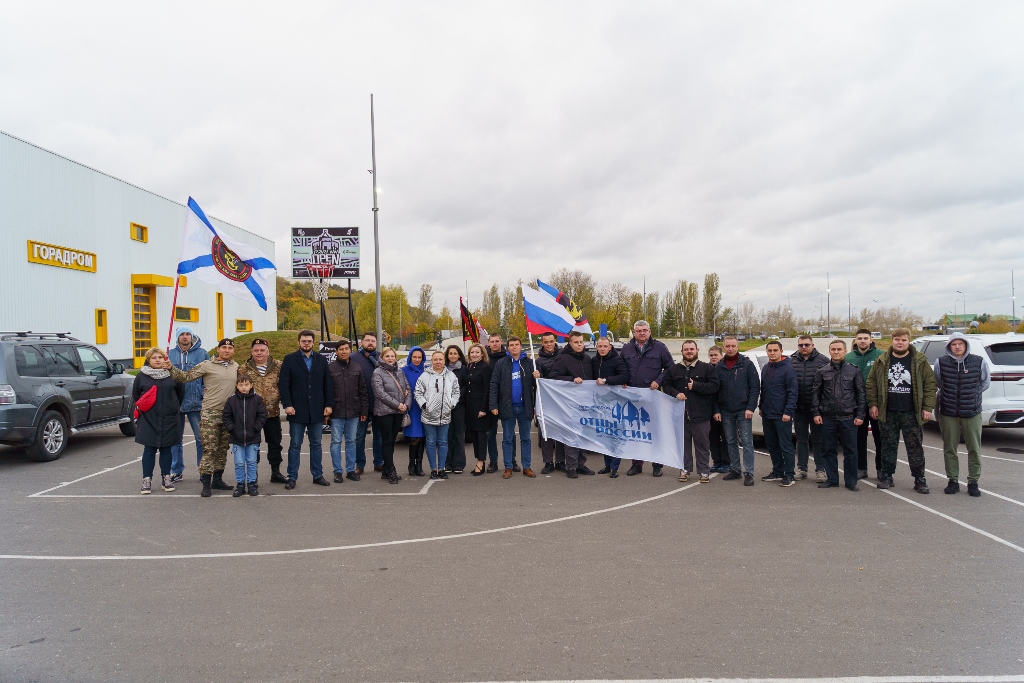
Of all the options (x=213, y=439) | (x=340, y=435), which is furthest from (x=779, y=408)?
(x=213, y=439)

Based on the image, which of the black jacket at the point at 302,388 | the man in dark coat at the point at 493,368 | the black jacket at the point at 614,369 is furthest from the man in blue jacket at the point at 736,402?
the black jacket at the point at 302,388

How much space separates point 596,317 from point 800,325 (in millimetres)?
59082

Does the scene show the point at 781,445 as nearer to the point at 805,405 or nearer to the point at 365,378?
the point at 805,405

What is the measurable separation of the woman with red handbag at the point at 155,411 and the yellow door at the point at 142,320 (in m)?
22.9

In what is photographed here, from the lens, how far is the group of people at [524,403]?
329 inches

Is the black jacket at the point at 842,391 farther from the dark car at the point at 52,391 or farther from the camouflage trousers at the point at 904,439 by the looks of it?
the dark car at the point at 52,391

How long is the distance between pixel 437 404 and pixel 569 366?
2.22 meters

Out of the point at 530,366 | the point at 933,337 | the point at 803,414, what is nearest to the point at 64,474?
the point at 530,366

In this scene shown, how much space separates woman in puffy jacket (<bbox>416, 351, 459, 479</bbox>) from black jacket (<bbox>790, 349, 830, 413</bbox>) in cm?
489

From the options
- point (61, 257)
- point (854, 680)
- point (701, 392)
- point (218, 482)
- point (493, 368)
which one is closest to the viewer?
point (854, 680)

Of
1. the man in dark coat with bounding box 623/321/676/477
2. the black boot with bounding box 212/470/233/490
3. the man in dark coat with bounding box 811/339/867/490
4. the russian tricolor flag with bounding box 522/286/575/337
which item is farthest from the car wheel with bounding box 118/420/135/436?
the man in dark coat with bounding box 811/339/867/490

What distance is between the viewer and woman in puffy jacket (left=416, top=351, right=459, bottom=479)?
927cm

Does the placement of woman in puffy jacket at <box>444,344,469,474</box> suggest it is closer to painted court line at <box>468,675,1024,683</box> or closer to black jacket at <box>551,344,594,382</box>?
black jacket at <box>551,344,594,382</box>

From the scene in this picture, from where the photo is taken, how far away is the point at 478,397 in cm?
978
